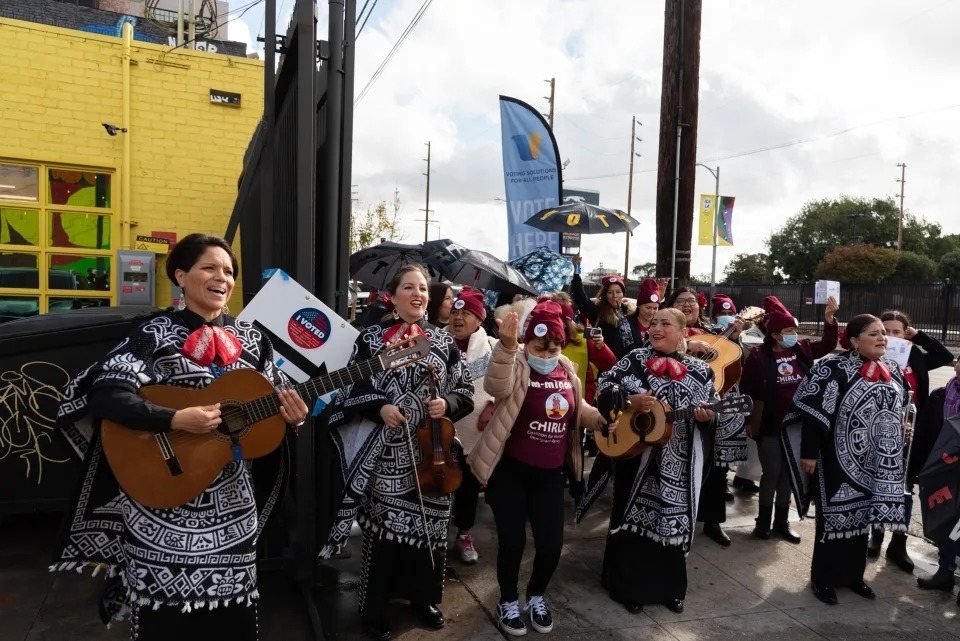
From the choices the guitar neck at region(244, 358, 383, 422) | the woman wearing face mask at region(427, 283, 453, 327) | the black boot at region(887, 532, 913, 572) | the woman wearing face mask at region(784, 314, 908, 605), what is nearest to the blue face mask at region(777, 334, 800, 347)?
the woman wearing face mask at region(784, 314, 908, 605)

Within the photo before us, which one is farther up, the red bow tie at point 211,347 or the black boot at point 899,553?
the red bow tie at point 211,347

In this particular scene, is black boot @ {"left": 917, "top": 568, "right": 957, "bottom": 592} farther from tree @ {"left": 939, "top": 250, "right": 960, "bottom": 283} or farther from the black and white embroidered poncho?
tree @ {"left": 939, "top": 250, "right": 960, "bottom": 283}

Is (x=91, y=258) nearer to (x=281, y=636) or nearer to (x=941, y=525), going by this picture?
(x=281, y=636)

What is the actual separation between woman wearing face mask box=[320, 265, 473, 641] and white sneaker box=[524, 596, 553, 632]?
0.49 m

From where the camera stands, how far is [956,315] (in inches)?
941

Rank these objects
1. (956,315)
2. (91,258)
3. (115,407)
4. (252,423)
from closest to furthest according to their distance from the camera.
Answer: (115,407)
(252,423)
(91,258)
(956,315)

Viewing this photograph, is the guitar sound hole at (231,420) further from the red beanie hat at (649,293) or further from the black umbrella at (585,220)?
the black umbrella at (585,220)

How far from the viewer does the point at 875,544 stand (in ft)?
16.6

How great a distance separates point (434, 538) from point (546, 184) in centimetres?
808

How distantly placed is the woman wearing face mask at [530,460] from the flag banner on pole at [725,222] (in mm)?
14431

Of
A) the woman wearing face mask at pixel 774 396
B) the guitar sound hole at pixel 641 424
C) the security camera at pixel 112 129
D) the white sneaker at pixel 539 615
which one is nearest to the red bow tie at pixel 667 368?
the guitar sound hole at pixel 641 424

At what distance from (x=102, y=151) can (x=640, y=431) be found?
8.11 m

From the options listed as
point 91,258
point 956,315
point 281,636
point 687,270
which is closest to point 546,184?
point 687,270

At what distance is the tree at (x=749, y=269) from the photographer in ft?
187
